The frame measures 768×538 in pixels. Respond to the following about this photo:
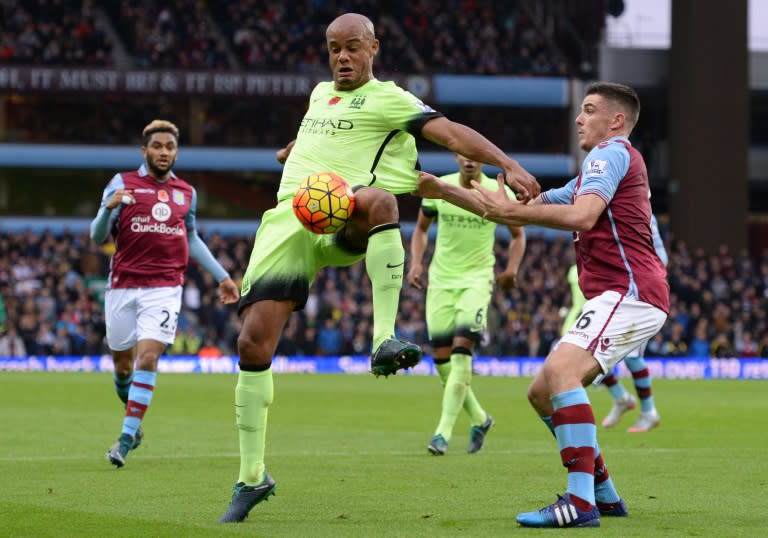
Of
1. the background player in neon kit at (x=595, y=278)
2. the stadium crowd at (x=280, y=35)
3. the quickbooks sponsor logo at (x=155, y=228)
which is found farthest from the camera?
the stadium crowd at (x=280, y=35)

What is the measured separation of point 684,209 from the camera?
4406 centimetres

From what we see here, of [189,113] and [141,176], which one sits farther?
[189,113]

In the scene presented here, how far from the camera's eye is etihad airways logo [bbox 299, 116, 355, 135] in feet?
24.3

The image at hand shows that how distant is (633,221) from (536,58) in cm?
3862

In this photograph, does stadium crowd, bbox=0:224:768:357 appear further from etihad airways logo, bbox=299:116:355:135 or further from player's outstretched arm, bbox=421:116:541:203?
player's outstretched arm, bbox=421:116:541:203

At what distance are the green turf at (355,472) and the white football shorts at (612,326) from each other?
2.89ft

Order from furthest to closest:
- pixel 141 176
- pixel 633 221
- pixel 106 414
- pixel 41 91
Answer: pixel 41 91 < pixel 106 414 < pixel 141 176 < pixel 633 221

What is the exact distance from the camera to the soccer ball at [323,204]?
23.0 ft

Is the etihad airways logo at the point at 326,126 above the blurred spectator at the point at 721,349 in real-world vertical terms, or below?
above

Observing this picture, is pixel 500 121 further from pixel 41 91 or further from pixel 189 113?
pixel 41 91

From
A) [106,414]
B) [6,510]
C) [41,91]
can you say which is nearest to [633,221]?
[6,510]

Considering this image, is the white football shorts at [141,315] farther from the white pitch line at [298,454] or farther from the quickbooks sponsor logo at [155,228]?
the white pitch line at [298,454]

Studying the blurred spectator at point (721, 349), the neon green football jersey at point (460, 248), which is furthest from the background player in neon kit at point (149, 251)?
the blurred spectator at point (721, 349)

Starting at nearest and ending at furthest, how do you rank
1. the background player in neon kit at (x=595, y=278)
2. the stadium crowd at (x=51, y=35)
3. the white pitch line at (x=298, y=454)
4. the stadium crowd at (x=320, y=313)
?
the background player in neon kit at (x=595, y=278) → the white pitch line at (x=298, y=454) → the stadium crowd at (x=320, y=313) → the stadium crowd at (x=51, y=35)
